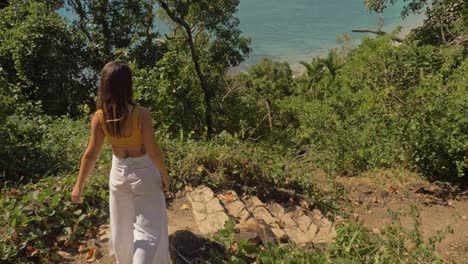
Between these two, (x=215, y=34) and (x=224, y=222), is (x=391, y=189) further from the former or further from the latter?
(x=215, y=34)

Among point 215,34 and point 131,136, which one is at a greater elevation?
point 215,34

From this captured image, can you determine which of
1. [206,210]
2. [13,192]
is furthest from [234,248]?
[13,192]

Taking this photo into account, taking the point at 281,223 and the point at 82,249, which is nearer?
the point at 82,249

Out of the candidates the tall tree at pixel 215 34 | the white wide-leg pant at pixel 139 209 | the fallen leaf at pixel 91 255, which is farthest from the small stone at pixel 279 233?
the tall tree at pixel 215 34

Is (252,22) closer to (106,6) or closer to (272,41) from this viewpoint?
(272,41)

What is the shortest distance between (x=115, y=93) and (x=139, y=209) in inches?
30.0

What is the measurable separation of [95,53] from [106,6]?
120 cm

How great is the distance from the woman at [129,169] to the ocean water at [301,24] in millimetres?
29298

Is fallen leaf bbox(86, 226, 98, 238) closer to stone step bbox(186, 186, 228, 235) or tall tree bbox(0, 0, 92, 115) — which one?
stone step bbox(186, 186, 228, 235)

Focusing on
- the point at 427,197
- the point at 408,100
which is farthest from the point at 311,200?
the point at 408,100

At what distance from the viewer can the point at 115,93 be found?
2.56m

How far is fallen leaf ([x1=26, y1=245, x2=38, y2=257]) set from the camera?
3527mm

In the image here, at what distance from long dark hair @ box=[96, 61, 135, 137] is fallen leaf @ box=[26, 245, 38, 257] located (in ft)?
5.15

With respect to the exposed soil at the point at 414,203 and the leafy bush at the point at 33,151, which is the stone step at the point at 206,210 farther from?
the leafy bush at the point at 33,151
